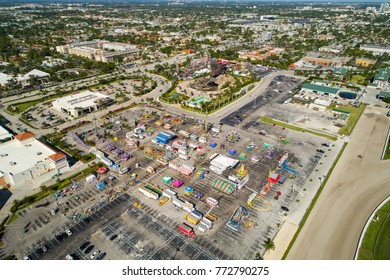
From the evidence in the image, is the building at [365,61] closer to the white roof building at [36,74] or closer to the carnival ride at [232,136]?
the carnival ride at [232,136]

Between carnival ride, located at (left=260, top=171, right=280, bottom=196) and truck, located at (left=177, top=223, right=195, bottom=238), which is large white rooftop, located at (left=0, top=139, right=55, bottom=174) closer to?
truck, located at (left=177, top=223, right=195, bottom=238)

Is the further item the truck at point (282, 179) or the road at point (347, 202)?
the truck at point (282, 179)

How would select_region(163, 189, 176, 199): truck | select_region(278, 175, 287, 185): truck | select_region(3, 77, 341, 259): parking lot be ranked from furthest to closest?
select_region(278, 175, 287, 185): truck < select_region(163, 189, 176, 199): truck < select_region(3, 77, 341, 259): parking lot

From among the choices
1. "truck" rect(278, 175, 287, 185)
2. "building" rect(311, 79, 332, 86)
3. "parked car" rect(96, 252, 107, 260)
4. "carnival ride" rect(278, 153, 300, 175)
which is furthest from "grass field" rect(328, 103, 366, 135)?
"parked car" rect(96, 252, 107, 260)

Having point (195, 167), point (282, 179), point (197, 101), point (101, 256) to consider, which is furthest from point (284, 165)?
point (197, 101)

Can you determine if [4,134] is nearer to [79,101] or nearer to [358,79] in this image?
[79,101]

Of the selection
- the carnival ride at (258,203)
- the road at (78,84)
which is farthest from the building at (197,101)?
the carnival ride at (258,203)
